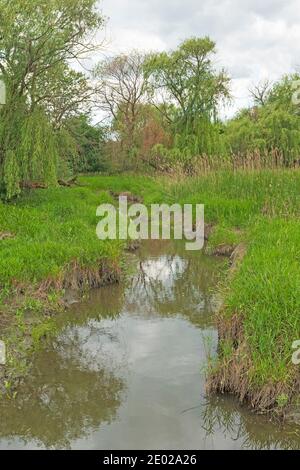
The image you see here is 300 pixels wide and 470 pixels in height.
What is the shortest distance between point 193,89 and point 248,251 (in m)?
19.2

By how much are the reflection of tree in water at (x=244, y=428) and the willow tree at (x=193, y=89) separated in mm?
20644

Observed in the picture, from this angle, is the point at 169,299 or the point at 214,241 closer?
the point at 169,299

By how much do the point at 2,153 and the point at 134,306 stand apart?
6790 millimetres

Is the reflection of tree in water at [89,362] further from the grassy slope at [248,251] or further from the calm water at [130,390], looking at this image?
the grassy slope at [248,251]

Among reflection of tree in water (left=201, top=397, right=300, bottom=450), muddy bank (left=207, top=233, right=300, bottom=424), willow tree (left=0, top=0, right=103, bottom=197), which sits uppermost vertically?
willow tree (left=0, top=0, right=103, bottom=197)

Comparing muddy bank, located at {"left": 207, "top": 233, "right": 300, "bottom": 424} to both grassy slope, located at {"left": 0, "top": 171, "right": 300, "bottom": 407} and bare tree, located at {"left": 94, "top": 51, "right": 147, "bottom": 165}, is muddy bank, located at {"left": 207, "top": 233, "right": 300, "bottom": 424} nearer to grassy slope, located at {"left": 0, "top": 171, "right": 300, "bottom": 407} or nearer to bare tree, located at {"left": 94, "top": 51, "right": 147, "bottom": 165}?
grassy slope, located at {"left": 0, "top": 171, "right": 300, "bottom": 407}

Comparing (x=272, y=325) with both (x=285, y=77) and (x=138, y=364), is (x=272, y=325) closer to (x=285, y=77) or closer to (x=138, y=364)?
Answer: (x=138, y=364)

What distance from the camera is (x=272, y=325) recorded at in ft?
15.0

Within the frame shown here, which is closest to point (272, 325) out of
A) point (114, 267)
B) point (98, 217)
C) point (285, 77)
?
point (114, 267)

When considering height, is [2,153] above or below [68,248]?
above

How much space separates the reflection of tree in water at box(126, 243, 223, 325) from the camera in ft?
23.1

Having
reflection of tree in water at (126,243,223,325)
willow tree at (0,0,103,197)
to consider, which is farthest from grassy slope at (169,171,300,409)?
willow tree at (0,0,103,197)

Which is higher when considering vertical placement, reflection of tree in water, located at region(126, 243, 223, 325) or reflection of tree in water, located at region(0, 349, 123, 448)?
reflection of tree in water, located at region(126, 243, 223, 325)

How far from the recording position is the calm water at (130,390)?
391 cm
